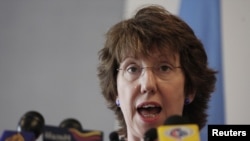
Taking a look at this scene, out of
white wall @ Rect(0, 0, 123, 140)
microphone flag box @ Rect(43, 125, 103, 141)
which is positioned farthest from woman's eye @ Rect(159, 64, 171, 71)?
white wall @ Rect(0, 0, 123, 140)

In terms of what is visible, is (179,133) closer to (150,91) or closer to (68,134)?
(150,91)

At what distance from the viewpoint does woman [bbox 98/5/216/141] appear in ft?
3.67

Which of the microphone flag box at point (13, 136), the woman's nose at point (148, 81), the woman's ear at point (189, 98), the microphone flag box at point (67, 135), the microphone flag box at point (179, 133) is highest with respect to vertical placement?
the woman's nose at point (148, 81)

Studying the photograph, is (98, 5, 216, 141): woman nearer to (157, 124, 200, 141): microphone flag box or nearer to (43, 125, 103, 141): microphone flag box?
(43, 125, 103, 141): microphone flag box

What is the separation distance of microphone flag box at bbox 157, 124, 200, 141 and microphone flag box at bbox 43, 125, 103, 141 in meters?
0.58

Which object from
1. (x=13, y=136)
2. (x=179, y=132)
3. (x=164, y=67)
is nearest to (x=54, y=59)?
(x=164, y=67)

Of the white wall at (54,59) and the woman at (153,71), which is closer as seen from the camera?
the woman at (153,71)

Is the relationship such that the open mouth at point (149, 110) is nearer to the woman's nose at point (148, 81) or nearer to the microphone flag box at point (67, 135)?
the woman's nose at point (148, 81)

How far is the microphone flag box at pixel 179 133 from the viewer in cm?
63

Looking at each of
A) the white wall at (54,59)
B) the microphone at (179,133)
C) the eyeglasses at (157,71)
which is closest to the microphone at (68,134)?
the eyeglasses at (157,71)

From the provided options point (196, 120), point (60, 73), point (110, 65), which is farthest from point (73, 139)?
point (60, 73)

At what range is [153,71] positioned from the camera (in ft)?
3.77

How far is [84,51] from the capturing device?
8.29ft

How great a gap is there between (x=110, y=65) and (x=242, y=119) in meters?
0.88
